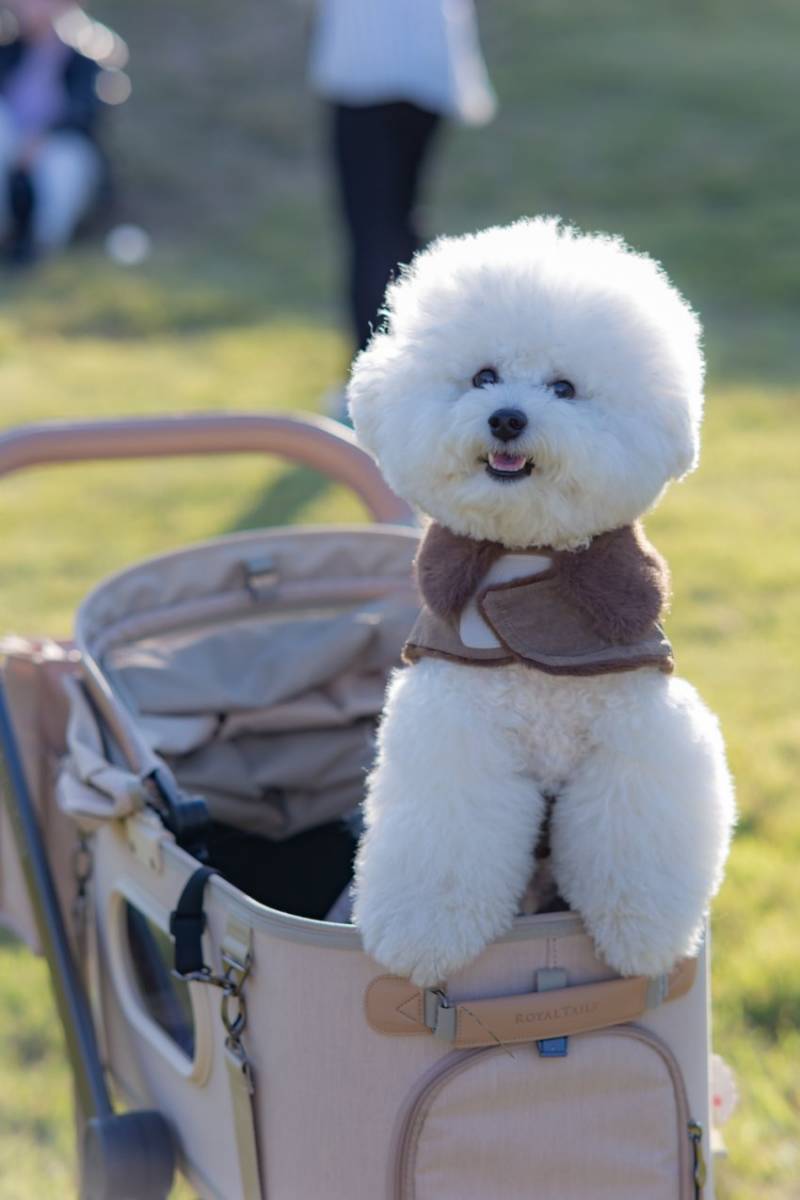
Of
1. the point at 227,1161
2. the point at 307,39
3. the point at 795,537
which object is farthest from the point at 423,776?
the point at 307,39

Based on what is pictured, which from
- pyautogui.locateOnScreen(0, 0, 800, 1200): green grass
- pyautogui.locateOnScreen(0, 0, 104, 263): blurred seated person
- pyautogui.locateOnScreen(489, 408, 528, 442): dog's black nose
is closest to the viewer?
pyautogui.locateOnScreen(489, 408, 528, 442): dog's black nose

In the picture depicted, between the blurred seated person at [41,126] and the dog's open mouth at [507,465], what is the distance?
19.3ft

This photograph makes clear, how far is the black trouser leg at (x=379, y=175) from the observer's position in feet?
12.8

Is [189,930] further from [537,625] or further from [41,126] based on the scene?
[41,126]

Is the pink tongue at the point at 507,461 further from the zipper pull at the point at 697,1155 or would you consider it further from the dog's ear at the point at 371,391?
the zipper pull at the point at 697,1155

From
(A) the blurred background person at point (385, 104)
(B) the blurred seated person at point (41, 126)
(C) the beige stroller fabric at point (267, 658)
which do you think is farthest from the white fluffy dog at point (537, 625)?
(B) the blurred seated person at point (41, 126)

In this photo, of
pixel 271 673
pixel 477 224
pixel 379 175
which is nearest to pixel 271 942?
pixel 271 673

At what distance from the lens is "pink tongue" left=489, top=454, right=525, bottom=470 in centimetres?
111

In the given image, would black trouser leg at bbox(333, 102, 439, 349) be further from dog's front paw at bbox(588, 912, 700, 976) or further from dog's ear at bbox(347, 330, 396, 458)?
dog's front paw at bbox(588, 912, 700, 976)

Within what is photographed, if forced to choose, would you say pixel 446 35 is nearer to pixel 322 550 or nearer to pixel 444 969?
pixel 322 550

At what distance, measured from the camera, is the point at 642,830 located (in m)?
1.17

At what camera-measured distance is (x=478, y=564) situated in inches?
47.3

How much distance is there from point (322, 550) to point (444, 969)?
835 mm

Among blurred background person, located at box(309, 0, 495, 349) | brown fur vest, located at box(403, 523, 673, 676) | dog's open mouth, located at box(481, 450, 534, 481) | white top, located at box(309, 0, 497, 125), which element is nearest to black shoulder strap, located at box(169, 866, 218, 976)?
brown fur vest, located at box(403, 523, 673, 676)
